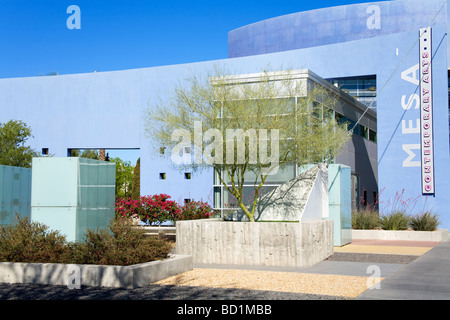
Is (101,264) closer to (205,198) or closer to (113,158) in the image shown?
(205,198)

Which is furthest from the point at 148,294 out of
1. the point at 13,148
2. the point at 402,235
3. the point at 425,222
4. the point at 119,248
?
the point at 13,148

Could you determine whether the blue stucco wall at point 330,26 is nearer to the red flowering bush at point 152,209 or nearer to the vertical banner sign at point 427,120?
the vertical banner sign at point 427,120

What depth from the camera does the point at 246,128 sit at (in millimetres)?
11219

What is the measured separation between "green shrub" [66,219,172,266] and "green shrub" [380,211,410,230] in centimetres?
1065

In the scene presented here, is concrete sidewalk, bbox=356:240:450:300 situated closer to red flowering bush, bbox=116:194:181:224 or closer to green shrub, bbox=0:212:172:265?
green shrub, bbox=0:212:172:265

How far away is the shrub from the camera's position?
29.3 feet

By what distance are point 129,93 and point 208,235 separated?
1582 centimetres

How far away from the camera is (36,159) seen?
10680 mm

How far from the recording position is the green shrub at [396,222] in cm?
1755

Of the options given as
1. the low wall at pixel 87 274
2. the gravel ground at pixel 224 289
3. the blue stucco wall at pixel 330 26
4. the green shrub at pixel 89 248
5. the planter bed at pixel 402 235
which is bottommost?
the planter bed at pixel 402 235

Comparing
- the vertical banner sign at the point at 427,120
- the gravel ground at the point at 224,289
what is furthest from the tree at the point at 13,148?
the vertical banner sign at the point at 427,120

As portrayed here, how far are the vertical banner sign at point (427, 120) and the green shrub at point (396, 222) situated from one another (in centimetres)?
179

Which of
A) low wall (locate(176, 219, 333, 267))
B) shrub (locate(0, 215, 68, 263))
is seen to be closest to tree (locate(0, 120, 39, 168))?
low wall (locate(176, 219, 333, 267))
